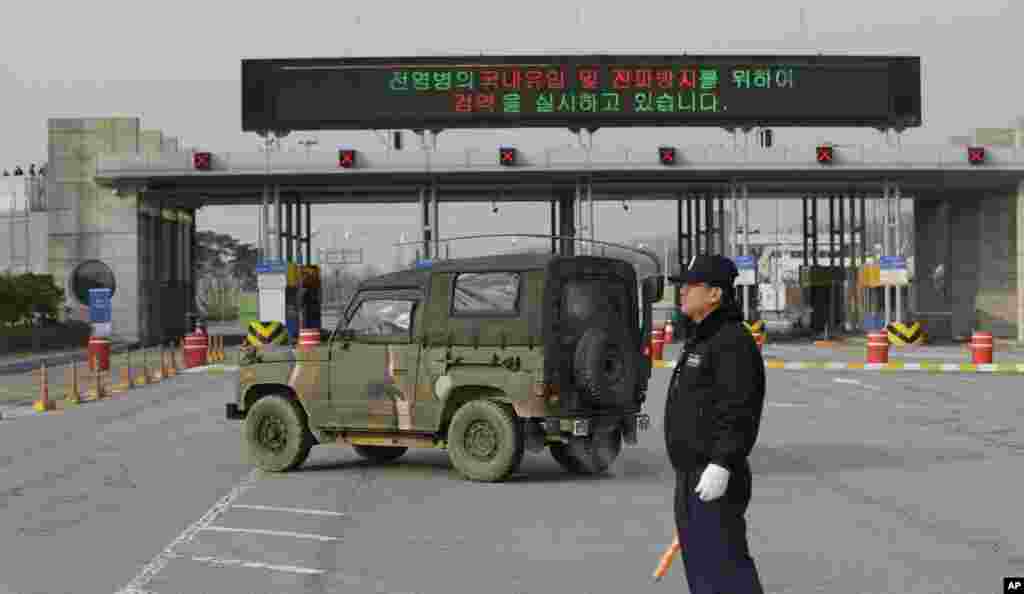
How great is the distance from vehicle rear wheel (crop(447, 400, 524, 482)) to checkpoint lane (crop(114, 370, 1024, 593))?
0.68 ft

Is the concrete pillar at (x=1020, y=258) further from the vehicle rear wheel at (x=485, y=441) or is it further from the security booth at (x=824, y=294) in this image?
the vehicle rear wheel at (x=485, y=441)

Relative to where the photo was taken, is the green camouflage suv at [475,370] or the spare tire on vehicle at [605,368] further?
the green camouflage suv at [475,370]

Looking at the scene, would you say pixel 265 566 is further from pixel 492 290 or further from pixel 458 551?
pixel 492 290

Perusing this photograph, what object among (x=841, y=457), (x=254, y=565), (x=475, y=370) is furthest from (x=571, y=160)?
(x=254, y=565)

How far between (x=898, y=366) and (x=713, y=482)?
29440 mm

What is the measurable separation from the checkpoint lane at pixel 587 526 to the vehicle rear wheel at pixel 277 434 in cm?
23

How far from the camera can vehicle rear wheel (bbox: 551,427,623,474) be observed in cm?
1352

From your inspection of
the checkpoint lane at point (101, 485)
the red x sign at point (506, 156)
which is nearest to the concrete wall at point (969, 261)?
the red x sign at point (506, 156)

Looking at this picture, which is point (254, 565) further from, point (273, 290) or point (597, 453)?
point (273, 290)

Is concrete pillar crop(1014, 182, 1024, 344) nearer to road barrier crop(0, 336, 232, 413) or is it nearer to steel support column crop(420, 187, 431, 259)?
steel support column crop(420, 187, 431, 259)

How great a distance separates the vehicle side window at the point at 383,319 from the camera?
13648 mm

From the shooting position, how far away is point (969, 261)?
5756 centimetres

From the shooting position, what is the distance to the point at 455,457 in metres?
13.1

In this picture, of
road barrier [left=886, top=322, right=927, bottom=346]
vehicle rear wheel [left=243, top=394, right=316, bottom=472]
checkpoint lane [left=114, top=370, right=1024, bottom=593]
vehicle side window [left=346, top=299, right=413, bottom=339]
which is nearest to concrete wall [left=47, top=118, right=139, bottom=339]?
road barrier [left=886, top=322, right=927, bottom=346]
